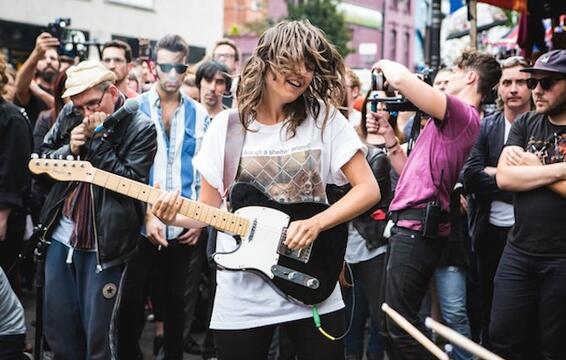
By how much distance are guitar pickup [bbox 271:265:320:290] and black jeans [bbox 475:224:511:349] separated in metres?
2.38

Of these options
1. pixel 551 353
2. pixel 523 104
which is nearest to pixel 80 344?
pixel 551 353

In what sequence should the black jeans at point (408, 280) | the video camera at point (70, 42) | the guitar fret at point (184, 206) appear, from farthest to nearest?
the video camera at point (70, 42) → the black jeans at point (408, 280) → the guitar fret at point (184, 206)

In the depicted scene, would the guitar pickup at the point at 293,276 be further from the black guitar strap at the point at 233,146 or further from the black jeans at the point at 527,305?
the black jeans at the point at 527,305

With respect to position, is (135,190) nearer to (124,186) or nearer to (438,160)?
(124,186)

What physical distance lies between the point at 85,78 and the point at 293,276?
1907 mm

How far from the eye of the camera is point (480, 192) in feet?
17.9

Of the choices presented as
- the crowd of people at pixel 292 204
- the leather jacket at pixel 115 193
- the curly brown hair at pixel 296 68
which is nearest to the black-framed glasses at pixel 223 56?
the crowd of people at pixel 292 204

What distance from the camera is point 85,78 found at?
15.1 feet

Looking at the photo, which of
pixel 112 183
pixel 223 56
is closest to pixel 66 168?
pixel 112 183

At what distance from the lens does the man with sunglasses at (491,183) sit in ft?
17.8

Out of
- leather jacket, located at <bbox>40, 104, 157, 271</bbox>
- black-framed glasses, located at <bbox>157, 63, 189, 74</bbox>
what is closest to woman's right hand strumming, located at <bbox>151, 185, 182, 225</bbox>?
leather jacket, located at <bbox>40, 104, 157, 271</bbox>

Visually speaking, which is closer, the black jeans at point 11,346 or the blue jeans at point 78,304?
the black jeans at point 11,346

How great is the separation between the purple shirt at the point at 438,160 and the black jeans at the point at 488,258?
0.95 meters

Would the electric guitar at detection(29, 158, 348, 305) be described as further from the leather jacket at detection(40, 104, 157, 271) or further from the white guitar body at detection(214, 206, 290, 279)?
the leather jacket at detection(40, 104, 157, 271)
